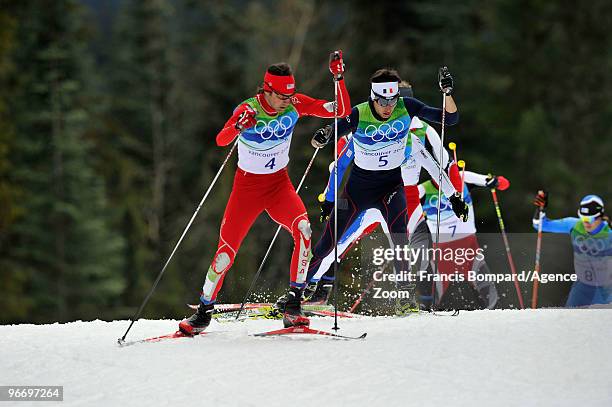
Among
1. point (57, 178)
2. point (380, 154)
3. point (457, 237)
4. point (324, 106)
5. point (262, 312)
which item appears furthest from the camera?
point (57, 178)

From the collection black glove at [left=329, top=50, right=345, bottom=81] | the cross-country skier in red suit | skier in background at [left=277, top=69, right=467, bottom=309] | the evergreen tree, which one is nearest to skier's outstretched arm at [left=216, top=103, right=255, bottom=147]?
the cross-country skier in red suit

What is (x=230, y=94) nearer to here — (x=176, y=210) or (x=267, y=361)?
(x=176, y=210)

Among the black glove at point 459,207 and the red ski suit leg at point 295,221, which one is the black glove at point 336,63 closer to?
the red ski suit leg at point 295,221

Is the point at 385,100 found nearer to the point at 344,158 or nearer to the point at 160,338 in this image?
the point at 344,158

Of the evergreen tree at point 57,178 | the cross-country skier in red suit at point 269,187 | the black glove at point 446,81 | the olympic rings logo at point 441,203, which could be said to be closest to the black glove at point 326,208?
the cross-country skier in red suit at point 269,187

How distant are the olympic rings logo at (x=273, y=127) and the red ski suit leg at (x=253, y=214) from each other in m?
0.28

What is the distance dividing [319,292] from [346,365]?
2359 millimetres

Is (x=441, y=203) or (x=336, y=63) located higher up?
(x=336, y=63)

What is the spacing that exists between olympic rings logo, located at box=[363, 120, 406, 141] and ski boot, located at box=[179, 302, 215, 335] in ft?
5.76

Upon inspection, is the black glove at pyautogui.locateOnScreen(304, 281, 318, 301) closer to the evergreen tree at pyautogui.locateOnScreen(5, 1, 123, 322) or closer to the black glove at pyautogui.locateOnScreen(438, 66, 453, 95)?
the black glove at pyautogui.locateOnScreen(438, 66, 453, 95)

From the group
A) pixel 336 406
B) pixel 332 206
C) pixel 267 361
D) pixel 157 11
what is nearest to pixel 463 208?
pixel 332 206

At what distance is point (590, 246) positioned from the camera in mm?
8406

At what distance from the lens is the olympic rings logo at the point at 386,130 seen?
719cm

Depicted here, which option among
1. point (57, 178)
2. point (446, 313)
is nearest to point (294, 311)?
point (446, 313)
